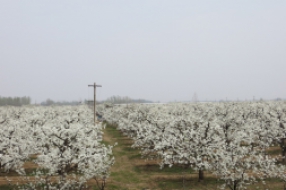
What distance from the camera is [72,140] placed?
785 inches

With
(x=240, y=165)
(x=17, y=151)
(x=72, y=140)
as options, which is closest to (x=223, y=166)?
(x=240, y=165)

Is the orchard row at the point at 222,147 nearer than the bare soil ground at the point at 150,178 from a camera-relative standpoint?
Yes

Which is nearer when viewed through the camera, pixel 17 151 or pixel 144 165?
pixel 17 151

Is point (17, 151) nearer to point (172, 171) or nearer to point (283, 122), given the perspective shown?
point (172, 171)

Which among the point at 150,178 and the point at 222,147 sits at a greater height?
the point at 222,147

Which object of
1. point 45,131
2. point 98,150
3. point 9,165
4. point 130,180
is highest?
point 45,131

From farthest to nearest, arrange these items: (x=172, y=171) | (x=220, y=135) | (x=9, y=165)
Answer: (x=172, y=171), (x=220, y=135), (x=9, y=165)

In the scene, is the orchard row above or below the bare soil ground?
above

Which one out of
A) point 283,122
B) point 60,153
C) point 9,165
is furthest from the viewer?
point 283,122

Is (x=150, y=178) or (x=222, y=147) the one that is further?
(x=150, y=178)

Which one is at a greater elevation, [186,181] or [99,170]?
[99,170]

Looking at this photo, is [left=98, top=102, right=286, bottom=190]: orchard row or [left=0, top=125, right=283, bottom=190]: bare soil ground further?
[left=0, top=125, right=283, bottom=190]: bare soil ground

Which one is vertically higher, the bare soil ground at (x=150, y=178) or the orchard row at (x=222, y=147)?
the orchard row at (x=222, y=147)

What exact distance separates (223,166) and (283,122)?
593 inches
